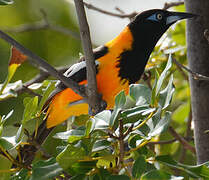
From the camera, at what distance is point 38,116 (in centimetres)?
185

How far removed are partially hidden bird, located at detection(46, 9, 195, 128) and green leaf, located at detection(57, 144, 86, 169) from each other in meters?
1.16

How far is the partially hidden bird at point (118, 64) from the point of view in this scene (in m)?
2.73

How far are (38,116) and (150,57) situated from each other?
4.04 ft

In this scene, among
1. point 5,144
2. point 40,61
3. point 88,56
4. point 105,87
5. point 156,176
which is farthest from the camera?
point 105,87

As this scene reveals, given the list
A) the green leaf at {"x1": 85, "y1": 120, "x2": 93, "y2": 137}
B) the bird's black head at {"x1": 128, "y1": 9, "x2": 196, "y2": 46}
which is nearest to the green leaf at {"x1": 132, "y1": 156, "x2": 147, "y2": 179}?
the green leaf at {"x1": 85, "y1": 120, "x2": 93, "y2": 137}

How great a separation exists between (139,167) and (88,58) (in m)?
0.72

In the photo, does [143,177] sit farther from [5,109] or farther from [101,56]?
[5,109]

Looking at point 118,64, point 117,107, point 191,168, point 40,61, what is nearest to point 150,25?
point 118,64

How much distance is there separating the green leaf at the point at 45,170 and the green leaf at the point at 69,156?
3 centimetres

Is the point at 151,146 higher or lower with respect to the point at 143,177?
lower

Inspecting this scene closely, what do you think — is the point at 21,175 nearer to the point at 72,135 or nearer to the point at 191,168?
the point at 72,135

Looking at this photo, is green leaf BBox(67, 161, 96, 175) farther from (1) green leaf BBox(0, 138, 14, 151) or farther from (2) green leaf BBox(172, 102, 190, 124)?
(2) green leaf BBox(172, 102, 190, 124)

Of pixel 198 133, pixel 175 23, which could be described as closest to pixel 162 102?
pixel 198 133

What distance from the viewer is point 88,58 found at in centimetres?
201
